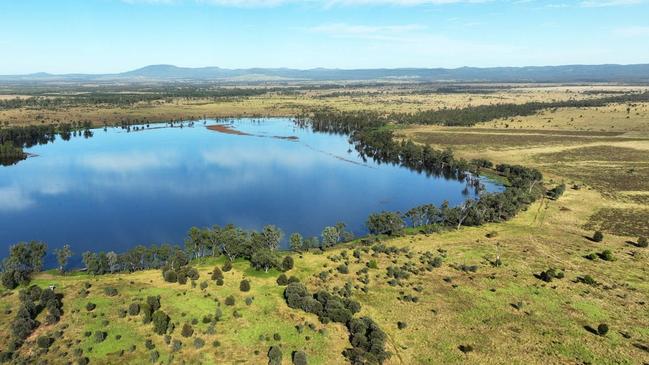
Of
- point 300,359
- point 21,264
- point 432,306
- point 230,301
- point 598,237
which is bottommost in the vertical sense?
point 432,306

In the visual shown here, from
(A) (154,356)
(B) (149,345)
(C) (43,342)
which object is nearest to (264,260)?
(B) (149,345)

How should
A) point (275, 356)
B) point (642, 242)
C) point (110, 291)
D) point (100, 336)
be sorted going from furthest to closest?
point (642, 242)
point (110, 291)
point (100, 336)
point (275, 356)

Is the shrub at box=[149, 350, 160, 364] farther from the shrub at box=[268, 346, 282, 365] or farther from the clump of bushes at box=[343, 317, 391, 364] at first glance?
the clump of bushes at box=[343, 317, 391, 364]

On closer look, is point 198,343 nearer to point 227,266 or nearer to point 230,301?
point 230,301

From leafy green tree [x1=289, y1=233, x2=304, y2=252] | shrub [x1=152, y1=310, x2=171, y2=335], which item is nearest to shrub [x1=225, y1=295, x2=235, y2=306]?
shrub [x1=152, y1=310, x2=171, y2=335]

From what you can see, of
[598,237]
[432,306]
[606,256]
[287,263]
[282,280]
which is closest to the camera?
[432,306]

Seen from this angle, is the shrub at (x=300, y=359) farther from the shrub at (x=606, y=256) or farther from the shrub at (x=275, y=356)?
the shrub at (x=606, y=256)
